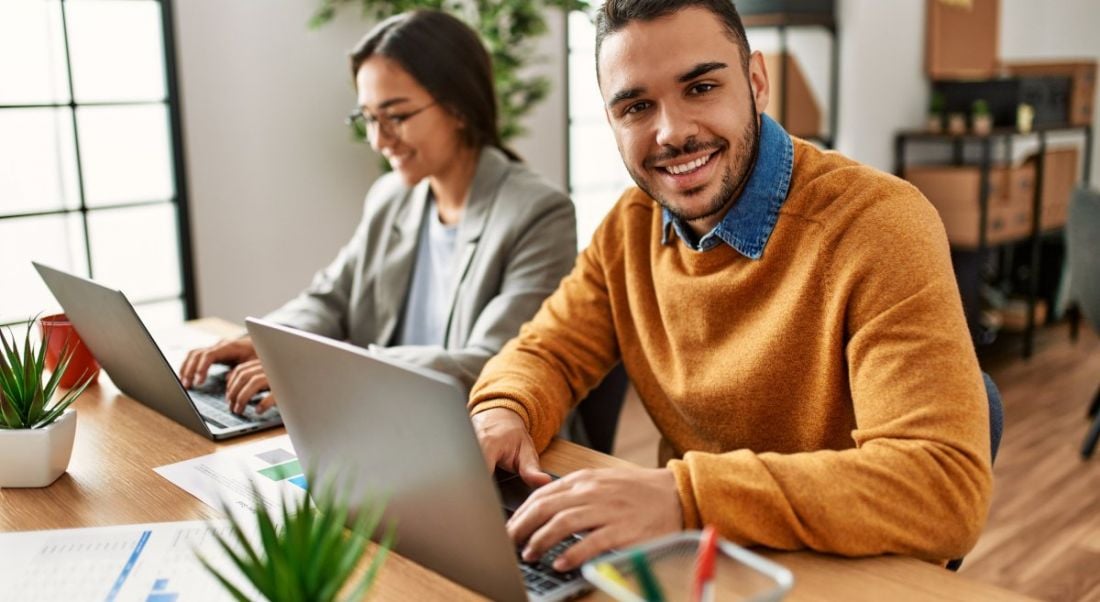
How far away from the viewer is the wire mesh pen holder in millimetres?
650

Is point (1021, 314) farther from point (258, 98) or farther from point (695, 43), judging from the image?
point (695, 43)

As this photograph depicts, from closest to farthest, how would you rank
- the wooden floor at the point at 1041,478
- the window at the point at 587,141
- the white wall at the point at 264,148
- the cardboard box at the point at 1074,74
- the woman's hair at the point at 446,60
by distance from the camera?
the woman's hair at the point at 446,60
the wooden floor at the point at 1041,478
the white wall at the point at 264,148
the window at the point at 587,141
the cardboard box at the point at 1074,74

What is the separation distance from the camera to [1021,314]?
484 centimetres

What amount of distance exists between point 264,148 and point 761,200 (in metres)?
2.25

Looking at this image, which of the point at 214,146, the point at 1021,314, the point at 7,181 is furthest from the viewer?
the point at 1021,314

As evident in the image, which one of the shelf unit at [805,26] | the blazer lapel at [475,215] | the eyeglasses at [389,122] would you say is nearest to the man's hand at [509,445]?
the blazer lapel at [475,215]

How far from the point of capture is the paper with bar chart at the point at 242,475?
1150 mm

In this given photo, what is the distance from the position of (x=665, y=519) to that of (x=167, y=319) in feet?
8.17

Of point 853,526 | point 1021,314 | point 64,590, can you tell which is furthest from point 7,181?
point 1021,314

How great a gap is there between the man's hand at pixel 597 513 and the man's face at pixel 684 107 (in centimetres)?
46

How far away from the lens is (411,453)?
879mm

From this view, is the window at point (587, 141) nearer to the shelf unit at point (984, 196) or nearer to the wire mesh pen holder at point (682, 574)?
the shelf unit at point (984, 196)

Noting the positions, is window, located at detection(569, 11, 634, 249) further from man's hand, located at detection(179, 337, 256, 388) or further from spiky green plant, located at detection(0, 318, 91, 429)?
spiky green plant, located at detection(0, 318, 91, 429)

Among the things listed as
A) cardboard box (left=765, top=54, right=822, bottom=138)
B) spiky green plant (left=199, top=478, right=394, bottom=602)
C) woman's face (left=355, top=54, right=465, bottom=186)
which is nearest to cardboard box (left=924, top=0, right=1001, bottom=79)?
cardboard box (left=765, top=54, right=822, bottom=138)
